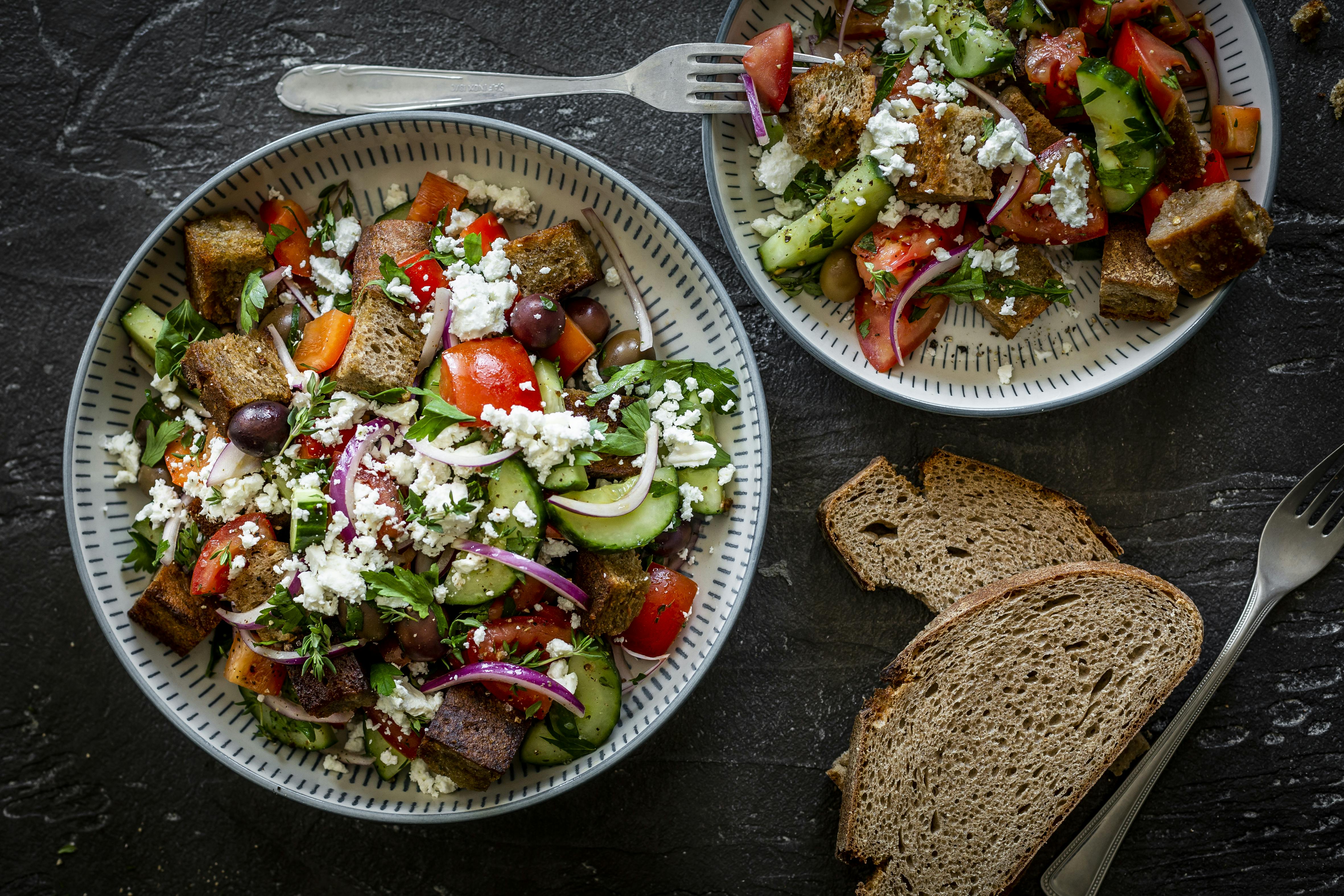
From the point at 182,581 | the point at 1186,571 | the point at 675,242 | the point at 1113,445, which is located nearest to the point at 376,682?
the point at 182,581

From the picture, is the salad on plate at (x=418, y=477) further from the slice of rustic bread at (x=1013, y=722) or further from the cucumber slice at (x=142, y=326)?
the slice of rustic bread at (x=1013, y=722)

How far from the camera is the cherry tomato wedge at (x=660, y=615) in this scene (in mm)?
2162

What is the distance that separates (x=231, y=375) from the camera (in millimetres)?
1989

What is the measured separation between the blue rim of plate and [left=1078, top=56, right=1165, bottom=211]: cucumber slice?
36 centimetres

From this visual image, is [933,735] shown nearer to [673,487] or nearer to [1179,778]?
[1179,778]

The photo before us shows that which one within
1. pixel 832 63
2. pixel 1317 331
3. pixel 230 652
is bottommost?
pixel 230 652

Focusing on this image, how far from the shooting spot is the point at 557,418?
1.96m

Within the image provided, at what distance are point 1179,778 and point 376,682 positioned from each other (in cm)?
253

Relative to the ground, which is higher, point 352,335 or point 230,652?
point 352,335

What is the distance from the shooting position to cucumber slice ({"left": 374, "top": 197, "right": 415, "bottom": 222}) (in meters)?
2.21

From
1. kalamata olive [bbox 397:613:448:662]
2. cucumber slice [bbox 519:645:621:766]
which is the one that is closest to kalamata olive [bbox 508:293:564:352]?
kalamata olive [bbox 397:613:448:662]

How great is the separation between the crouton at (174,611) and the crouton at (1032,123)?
2.51 metres

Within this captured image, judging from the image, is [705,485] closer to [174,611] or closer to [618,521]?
[618,521]

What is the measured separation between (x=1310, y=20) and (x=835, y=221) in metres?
1.65
